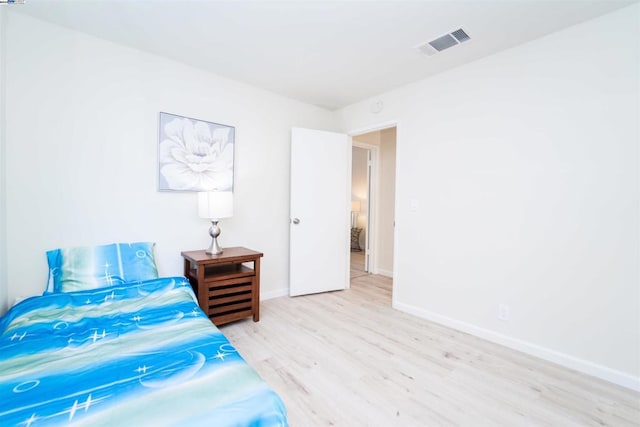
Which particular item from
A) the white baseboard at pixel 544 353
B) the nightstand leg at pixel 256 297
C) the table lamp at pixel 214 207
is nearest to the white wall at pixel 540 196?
the white baseboard at pixel 544 353

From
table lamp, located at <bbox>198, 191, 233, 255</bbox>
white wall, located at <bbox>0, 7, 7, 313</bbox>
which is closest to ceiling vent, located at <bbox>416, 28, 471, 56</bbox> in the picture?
table lamp, located at <bbox>198, 191, 233, 255</bbox>

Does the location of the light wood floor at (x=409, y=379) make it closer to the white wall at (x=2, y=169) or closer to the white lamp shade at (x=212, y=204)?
the white lamp shade at (x=212, y=204)

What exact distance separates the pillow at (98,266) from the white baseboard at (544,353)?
2.64 metres

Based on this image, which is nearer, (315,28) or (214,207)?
(315,28)

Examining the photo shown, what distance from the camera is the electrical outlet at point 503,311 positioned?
2.37 meters

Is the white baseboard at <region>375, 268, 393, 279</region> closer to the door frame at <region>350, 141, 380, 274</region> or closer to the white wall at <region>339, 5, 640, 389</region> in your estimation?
the door frame at <region>350, 141, 380, 274</region>

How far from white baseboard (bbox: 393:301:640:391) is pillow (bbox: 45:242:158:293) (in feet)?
8.66

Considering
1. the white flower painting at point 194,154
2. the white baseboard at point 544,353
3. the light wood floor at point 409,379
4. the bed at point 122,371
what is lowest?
the light wood floor at point 409,379

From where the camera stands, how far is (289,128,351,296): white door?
3.48 meters

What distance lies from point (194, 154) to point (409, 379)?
261 centimetres

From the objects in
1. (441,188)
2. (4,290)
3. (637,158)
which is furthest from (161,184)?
(637,158)

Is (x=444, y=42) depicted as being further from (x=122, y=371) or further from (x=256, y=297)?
(x=122, y=371)

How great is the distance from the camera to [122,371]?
1135 millimetres

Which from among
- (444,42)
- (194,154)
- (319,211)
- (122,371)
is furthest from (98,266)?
(444,42)
